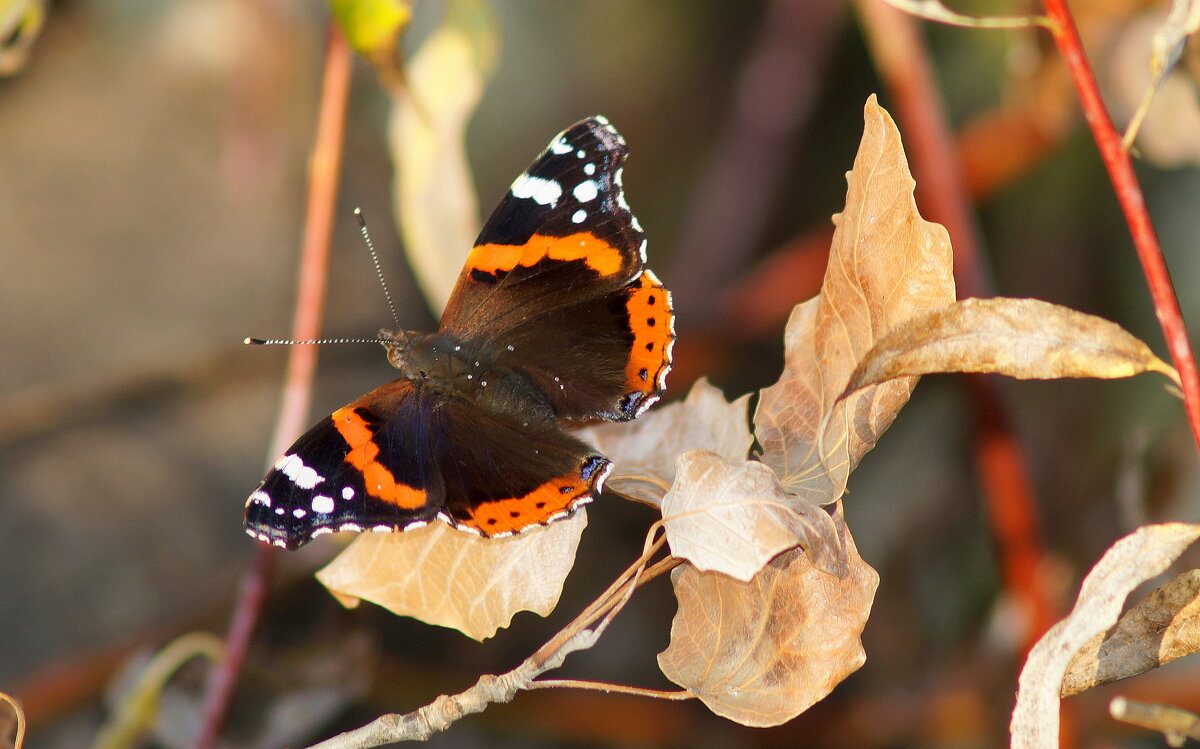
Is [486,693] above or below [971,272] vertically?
above

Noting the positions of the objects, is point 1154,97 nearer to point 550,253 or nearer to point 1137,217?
point 1137,217

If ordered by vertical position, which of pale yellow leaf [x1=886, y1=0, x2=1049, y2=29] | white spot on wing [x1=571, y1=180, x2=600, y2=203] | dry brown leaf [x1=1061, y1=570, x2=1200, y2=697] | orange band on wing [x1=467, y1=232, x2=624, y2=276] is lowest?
dry brown leaf [x1=1061, y1=570, x2=1200, y2=697]

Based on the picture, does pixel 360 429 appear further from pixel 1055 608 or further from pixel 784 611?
pixel 1055 608

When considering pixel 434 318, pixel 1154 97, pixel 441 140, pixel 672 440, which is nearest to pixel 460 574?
pixel 672 440

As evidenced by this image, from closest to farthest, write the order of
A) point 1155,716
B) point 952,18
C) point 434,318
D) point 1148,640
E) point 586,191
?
point 1155,716 < point 1148,640 < point 952,18 < point 586,191 < point 434,318

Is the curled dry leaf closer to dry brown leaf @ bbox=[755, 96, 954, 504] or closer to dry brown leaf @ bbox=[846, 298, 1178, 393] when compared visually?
dry brown leaf @ bbox=[755, 96, 954, 504]

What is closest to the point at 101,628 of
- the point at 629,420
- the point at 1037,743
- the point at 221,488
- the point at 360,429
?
the point at 221,488

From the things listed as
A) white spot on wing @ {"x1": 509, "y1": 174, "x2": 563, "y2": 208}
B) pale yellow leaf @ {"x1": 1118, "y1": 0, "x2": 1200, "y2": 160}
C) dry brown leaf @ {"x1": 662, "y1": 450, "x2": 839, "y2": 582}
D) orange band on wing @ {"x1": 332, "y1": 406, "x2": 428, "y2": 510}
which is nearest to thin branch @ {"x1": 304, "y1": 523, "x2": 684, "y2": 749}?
dry brown leaf @ {"x1": 662, "y1": 450, "x2": 839, "y2": 582}
